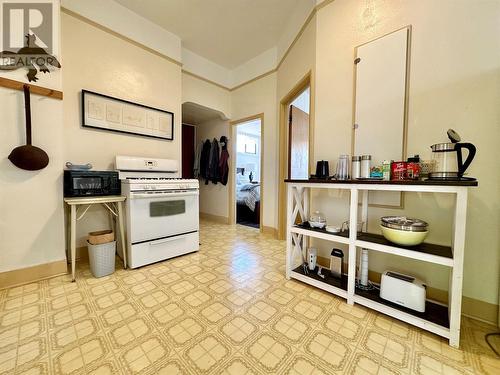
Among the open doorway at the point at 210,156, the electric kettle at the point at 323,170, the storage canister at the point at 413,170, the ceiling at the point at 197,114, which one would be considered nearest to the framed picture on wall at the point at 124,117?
the ceiling at the point at 197,114

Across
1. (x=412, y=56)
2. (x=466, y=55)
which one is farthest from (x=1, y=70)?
(x=466, y=55)

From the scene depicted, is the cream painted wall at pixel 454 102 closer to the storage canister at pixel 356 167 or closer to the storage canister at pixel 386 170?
the storage canister at pixel 386 170

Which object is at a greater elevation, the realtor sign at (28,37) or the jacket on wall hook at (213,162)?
the realtor sign at (28,37)

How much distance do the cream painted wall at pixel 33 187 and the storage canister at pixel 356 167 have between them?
254 centimetres

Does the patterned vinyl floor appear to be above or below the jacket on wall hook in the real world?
below

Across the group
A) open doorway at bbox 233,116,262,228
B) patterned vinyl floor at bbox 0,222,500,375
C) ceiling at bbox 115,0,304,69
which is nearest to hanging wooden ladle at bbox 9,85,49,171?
patterned vinyl floor at bbox 0,222,500,375

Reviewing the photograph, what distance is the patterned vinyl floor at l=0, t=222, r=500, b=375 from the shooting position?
95 cm

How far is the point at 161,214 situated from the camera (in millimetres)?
2092

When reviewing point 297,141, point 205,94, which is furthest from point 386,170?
point 205,94

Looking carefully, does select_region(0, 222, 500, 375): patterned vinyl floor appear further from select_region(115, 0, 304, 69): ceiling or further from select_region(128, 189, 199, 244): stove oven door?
select_region(115, 0, 304, 69): ceiling

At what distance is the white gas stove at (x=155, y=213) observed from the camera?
1.93 m

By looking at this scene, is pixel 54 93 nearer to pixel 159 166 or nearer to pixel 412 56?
pixel 159 166

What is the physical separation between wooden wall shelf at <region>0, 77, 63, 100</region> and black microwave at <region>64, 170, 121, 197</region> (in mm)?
668

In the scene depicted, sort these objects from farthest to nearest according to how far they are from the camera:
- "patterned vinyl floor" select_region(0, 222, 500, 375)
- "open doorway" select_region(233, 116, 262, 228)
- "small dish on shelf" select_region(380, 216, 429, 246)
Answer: "open doorway" select_region(233, 116, 262, 228) → "small dish on shelf" select_region(380, 216, 429, 246) → "patterned vinyl floor" select_region(0, 222, 500, 375)
